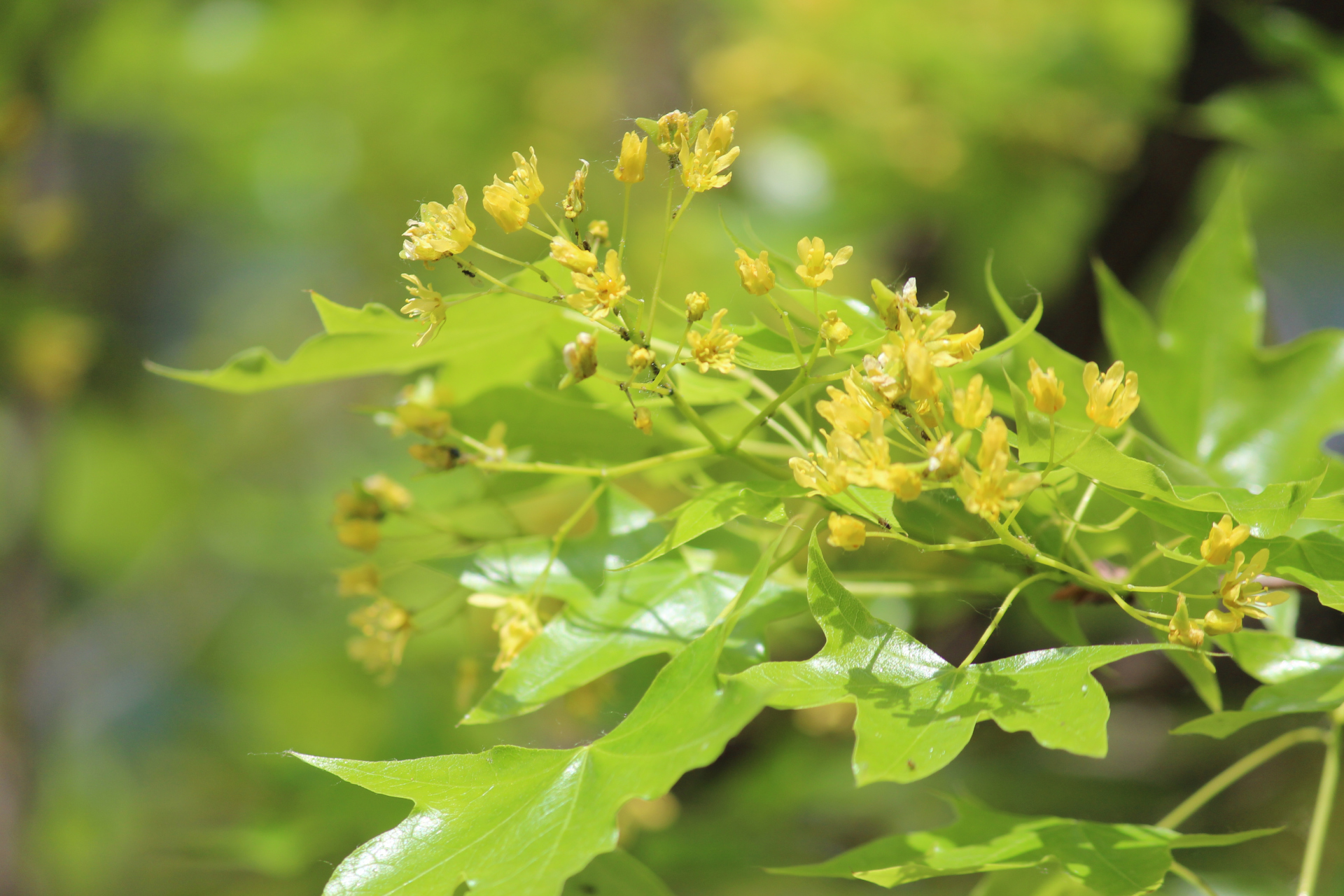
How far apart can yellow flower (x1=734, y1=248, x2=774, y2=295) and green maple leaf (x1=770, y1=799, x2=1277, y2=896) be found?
0.37 metres

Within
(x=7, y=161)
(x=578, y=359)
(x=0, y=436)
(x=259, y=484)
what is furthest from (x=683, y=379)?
(x=259, y=484)

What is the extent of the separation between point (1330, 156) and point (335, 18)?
300 centimetres

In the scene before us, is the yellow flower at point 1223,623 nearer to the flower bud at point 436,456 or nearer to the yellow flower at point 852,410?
the yellow flower at point 852,410

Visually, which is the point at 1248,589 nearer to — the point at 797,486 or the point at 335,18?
the point at 797,486

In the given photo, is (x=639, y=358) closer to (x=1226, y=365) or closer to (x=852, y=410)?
(x=852, y=410)

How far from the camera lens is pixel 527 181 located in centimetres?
63

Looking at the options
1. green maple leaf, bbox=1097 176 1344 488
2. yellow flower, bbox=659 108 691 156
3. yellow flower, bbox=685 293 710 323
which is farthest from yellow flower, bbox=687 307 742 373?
green maple leaf, bbox=1097 176 1344 488

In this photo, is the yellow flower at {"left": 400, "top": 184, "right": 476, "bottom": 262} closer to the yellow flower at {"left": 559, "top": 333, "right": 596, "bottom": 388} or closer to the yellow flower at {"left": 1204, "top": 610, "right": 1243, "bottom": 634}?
the yellow flower at {"left": 559, "top": 333, "right": 596, "bottom": 388}

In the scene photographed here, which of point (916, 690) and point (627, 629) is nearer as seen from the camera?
point (916, 690)

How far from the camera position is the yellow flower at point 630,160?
630 millimetres

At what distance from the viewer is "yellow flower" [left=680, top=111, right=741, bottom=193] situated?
625 mm

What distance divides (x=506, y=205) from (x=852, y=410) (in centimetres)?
26

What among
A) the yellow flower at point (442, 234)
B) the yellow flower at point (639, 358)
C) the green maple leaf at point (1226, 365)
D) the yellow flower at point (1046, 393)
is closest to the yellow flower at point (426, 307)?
the yellow flower at point (442, 234)

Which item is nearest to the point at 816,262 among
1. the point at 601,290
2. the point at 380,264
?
the point at 601,290
